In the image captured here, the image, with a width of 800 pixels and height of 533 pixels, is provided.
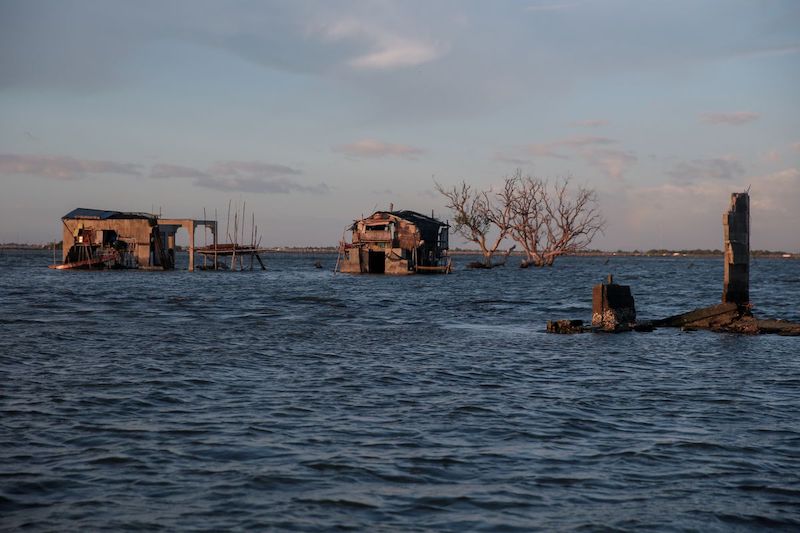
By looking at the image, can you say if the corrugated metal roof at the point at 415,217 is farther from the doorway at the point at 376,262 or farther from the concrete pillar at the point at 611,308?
the concrete pillar at the point at 611,308

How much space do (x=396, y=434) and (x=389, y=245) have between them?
60571mm

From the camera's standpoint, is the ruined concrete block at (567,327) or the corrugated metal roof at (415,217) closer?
the ruined concrete block at (567,327)

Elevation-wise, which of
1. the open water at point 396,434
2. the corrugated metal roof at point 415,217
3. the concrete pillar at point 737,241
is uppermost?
the corrugated metal roof at point 415,217

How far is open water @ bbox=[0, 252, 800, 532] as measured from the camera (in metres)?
6.51

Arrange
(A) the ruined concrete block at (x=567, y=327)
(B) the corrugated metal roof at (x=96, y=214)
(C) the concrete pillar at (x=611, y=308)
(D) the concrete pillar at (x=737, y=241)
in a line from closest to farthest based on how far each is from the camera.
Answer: (A) the ruined concrete block at (x=567, y=327), (C) the concrete pillar at (x=611, y=308), (D) the concrete pillar at (x=737, y=241), (B) the corrugated metal roof at (x=96, y=214)

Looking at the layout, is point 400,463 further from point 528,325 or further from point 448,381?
point 528,325

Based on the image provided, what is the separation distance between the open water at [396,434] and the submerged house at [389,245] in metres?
49.5

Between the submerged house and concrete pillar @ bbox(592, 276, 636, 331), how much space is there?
151 ft

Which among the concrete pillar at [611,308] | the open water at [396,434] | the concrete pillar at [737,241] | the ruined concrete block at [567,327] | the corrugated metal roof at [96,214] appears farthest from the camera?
the corrugated metal roof at [96,214]

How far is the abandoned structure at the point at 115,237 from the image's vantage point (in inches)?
2687

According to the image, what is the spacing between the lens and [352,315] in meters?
28.2

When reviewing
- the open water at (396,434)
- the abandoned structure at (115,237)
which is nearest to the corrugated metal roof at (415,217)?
the abandoned structure at (115,237)

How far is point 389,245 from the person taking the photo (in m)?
69.5

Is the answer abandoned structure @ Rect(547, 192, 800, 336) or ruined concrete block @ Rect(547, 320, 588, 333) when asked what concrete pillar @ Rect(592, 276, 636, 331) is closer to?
abandoned structure @ Rect(547, 192, 800, 336)
